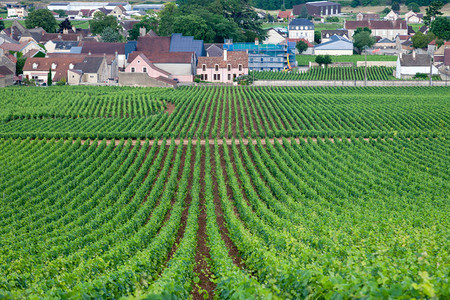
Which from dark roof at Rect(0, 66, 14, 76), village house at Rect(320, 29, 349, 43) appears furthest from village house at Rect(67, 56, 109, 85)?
village house at Rect(320, 29, 349, 43)

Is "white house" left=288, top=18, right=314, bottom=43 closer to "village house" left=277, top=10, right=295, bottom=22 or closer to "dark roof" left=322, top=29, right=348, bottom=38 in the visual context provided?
"dark roof" left=322, top=29, right=348, bottom=38

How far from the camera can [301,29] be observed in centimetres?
15312

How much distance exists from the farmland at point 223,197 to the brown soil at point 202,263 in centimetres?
9

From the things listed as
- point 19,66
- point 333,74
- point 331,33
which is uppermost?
point 331,33

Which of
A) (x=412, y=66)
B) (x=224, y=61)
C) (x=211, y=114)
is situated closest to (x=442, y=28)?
(x=412, y=66)

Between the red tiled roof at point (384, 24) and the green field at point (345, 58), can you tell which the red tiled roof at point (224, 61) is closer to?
the green field at point (345, 58)

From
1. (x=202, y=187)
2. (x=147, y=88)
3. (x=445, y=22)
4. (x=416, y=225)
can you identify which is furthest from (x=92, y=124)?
(x=445, y=22)

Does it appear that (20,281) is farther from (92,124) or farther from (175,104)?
(175,104)

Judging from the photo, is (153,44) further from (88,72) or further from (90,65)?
(88,72)

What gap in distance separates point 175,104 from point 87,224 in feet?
138

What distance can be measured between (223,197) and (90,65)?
6636cm

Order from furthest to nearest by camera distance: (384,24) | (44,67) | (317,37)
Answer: (384,24), (317,37), (44,67)

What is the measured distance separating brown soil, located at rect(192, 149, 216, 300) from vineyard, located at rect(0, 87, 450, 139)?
19715 millimetres

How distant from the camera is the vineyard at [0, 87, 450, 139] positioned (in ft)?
163
